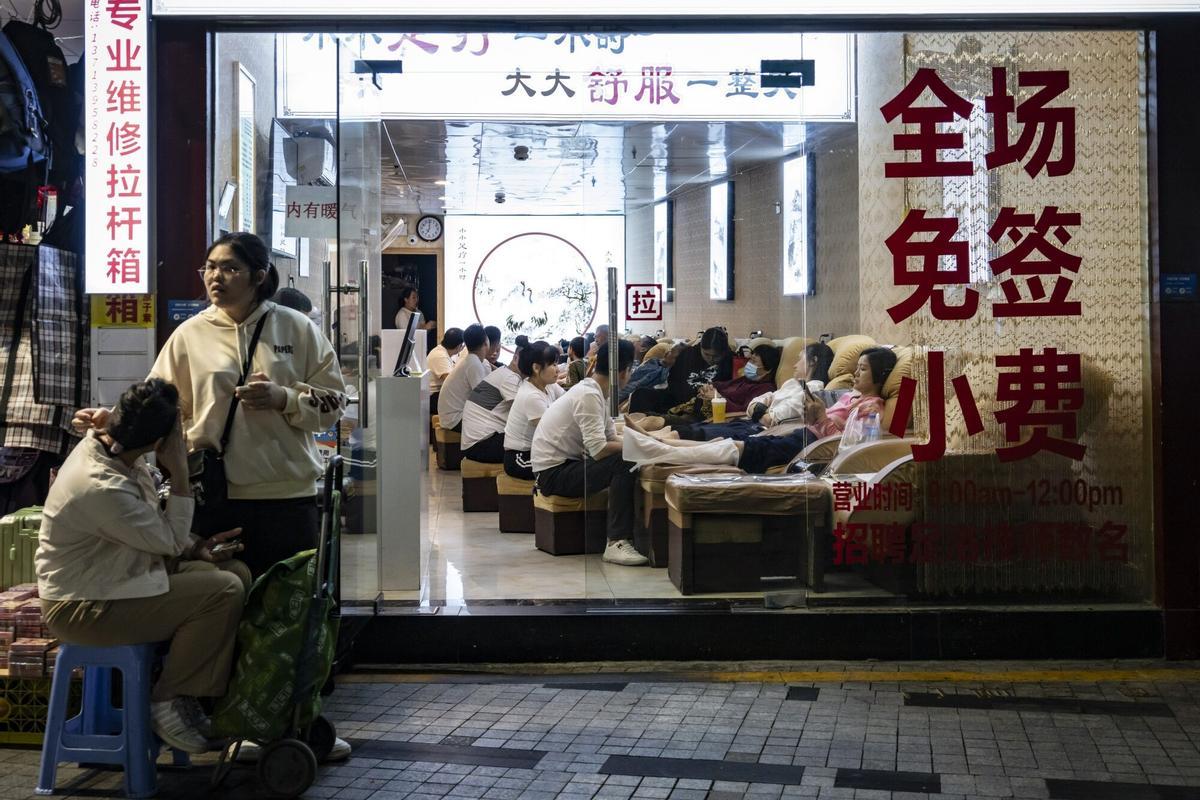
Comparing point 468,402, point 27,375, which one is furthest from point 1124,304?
point 468,402

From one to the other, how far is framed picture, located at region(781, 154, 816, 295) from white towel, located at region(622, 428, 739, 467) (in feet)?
2.34

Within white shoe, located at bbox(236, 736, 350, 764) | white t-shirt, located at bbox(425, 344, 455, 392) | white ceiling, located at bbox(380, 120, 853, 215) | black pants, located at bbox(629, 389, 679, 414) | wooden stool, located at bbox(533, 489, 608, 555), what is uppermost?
white ceiling, located at bbox(380, 120, 853, 215)

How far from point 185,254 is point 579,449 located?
9.23 feet

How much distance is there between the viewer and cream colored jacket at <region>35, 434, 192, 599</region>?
361 centimetres

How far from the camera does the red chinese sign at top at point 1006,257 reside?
17.3 ft

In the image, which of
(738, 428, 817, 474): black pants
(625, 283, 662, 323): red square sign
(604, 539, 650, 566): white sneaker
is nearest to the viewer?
(738, 428, 817, 474): black pants

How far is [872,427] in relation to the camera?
540cm

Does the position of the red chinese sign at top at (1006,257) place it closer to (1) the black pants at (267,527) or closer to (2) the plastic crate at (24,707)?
(1) the black pants at (267,527)

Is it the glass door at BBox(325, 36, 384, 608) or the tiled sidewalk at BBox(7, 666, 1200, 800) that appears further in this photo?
the glass door at BBox(325, 36, 384, 608)

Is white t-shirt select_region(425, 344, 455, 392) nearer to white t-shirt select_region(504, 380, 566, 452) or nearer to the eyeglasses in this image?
white t-shirt select_region(504, 380, 566, 452)

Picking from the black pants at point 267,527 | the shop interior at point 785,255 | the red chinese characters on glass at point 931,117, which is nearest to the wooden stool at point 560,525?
the shop interior at point 785,255

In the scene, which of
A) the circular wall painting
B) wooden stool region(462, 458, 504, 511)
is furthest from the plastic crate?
wooden stool region(462, 458, 504, 511)

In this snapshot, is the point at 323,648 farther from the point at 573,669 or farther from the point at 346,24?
the point at 346,24

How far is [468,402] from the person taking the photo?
9.54m
